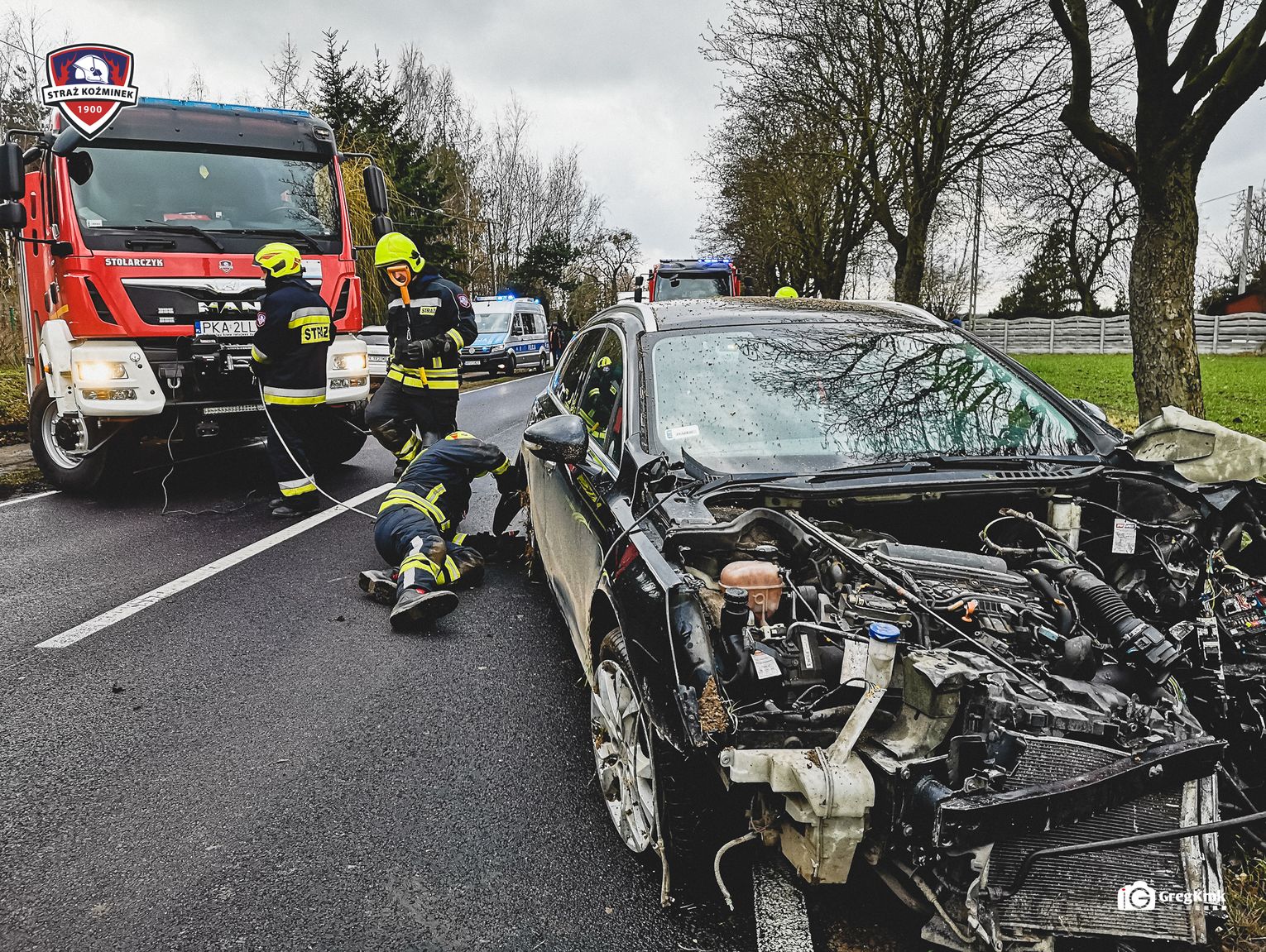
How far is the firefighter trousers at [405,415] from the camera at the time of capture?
24.2ft

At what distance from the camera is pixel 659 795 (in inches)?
97.7

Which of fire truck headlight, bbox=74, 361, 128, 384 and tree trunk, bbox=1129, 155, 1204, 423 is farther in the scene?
tree trunk, bbox=1129, 155, 1204, 423

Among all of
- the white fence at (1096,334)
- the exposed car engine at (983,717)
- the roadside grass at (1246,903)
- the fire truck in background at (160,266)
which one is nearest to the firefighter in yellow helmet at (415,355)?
the fire truck in background at (160,266)

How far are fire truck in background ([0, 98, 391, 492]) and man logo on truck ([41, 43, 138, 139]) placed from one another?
313 mm

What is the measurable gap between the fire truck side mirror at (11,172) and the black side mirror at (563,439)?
6.31 metres

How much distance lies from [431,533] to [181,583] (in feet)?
5.53

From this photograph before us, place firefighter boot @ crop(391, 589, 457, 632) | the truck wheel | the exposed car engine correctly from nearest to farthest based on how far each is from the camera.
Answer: the exposed car engine, firefighter boot @ crop(391, 589, 457, 632), the truck wheel

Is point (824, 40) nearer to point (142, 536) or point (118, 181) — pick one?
point (118, 181)

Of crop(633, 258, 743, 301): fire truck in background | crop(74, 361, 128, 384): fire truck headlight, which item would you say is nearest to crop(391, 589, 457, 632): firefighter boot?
crop(74, 361, 128, 384): fire truck headlight

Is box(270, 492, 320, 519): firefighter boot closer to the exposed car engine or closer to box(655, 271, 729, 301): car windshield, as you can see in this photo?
the exposed car engine

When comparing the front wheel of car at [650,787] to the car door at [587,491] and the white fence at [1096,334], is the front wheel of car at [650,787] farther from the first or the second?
the white fence at [1096,334]

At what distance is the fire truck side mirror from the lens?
23.9ft

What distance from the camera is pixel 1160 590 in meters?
2.79

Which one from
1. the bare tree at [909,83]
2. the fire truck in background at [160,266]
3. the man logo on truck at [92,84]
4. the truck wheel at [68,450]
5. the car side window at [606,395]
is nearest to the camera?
the car side window at [606,395]
